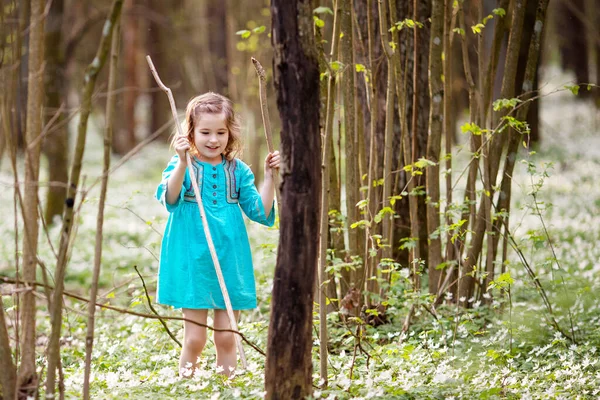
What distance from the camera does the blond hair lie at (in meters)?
3.51

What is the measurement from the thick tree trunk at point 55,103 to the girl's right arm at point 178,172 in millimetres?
6662

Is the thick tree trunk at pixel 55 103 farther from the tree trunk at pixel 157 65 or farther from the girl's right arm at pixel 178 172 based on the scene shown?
the tree trunk at pixel 157 65

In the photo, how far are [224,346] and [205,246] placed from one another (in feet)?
1.70

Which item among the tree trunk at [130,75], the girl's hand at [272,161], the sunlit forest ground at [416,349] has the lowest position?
the sunlit forest ground at [416,349]

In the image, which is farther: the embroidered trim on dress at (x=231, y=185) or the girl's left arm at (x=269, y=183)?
the embroidered trim on dress at (x=231, y=185)

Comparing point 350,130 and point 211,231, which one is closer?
point 211,231

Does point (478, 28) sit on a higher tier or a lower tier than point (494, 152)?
higher

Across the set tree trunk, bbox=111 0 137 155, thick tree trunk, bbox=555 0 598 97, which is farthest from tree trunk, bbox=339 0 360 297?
thick tree trunk, bbox=555 0 598 97

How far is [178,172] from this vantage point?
328 centimetres

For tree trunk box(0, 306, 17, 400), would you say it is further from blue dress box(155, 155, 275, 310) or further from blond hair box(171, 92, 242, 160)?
blond hair box(171, 92, 242, 160)

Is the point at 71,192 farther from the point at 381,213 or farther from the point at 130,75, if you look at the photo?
the point at 130,75

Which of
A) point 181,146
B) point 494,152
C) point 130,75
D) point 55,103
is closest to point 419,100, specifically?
point 494,152

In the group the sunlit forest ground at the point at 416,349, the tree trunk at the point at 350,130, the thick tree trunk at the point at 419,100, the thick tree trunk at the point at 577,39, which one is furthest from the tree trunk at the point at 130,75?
the tree trunk at the point at 350,130

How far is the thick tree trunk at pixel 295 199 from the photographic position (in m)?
2.39
